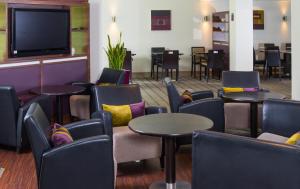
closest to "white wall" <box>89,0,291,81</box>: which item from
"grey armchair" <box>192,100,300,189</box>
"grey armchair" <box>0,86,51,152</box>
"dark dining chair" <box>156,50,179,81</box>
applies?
"dark dining chair" <box>156,50,179,81</box>

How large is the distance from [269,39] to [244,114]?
30.0ft

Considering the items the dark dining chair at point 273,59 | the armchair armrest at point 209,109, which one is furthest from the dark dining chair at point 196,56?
the armchair armrest at point 209,109

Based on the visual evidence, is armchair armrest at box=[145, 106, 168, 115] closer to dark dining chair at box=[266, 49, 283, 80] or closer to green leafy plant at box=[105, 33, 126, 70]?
green leafy plant at box=[105, 33, 126, 70]

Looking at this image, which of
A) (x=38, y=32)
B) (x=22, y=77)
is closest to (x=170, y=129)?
(x=22, y=77)

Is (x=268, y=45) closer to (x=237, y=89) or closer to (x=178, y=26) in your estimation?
(x=178, y=26)

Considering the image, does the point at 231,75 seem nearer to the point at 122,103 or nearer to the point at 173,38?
the point at 122,103

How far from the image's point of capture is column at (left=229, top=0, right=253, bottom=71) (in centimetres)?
842

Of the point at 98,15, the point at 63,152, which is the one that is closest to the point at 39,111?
the point at 63,152

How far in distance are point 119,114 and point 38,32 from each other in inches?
104

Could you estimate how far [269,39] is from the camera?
1389cm

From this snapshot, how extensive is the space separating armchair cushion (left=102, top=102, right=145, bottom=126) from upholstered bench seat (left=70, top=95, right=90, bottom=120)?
1755 mm

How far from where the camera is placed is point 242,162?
2.44 meters

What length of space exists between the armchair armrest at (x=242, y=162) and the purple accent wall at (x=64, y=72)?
4.34m

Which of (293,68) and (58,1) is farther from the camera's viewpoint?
(58,1)
